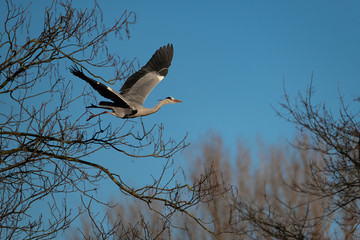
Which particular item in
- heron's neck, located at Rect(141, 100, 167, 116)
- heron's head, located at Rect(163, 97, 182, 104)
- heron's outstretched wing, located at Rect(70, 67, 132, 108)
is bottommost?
heron's outstretched wing, located at Rect(70, 67, 132, 108)

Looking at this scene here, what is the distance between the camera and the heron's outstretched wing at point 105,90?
16.8 feet

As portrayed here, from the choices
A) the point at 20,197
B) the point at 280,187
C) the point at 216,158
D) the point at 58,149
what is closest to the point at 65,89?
the point at 58,149

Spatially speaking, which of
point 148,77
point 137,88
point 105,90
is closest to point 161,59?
point 148,77

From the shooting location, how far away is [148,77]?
7.18 metres

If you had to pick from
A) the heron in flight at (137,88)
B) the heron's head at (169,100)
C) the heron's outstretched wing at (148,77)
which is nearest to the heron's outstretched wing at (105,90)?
the heron in flight at (137,88)

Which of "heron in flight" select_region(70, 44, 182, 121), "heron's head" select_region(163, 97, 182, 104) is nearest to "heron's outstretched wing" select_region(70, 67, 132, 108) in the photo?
"heron in flight" select_region(70, 44, 182, 121)

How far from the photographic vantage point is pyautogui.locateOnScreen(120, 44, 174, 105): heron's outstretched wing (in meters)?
6.63

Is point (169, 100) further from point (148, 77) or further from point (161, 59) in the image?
point (161, 59)

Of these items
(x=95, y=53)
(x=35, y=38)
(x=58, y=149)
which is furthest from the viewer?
(x=95, y=53)

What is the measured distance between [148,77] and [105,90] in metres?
1.81

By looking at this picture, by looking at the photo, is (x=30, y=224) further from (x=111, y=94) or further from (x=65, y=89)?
(x=111, y=94)

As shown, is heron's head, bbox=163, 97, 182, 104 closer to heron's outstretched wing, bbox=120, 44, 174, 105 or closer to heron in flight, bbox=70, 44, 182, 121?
heron in flight, bbox=70, 44, 182, 121

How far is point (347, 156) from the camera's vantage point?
19.2ft

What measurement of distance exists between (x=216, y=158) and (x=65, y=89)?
31.1ft
